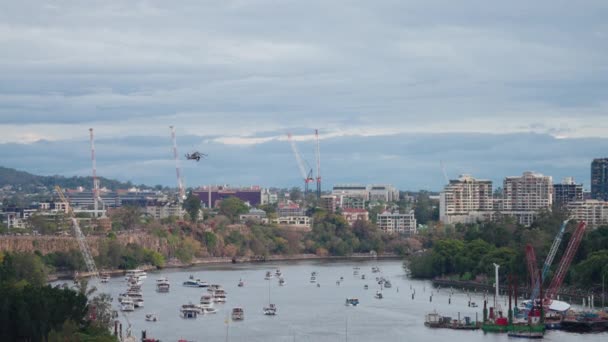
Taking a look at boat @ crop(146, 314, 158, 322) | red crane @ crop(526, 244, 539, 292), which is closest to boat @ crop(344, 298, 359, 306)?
red crane @ crop(526, 244, 539, 292)

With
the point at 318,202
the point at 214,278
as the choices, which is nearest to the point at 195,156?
the point at 214,278

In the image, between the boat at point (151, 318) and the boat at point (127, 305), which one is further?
the boat at point (127, 305)

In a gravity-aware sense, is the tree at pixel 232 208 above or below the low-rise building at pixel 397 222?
above

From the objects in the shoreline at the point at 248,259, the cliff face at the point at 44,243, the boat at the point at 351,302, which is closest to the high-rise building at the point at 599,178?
the shoreline at the point at 248,259

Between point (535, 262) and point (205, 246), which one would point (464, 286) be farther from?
point (205, 246)

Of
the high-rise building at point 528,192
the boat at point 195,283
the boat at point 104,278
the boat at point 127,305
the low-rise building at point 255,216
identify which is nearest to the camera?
the boat at point 127,305

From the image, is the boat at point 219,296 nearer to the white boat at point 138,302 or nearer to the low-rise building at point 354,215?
the white boat at point 138,302

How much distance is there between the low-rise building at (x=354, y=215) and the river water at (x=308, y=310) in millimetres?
35620

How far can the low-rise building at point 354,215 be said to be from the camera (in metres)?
117

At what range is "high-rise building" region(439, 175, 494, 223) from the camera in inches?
5084

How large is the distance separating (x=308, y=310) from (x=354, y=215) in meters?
68.0

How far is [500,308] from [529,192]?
84.1 metres

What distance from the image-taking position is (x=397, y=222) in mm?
120500

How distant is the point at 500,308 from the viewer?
5375 cm
